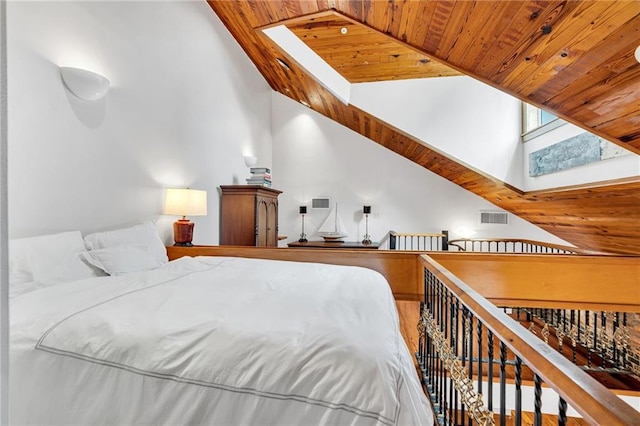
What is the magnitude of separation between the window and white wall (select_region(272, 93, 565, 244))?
5.57ft

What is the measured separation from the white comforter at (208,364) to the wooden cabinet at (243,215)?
2.25 meters

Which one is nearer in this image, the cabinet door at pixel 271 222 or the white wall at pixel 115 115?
the white wall at pixel 115 115

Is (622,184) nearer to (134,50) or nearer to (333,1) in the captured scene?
(333,1)

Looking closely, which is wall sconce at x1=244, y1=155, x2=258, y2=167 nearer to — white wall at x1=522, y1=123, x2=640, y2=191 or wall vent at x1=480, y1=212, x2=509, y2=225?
white wall at x1=522, y1=123, x2=640, y2=191

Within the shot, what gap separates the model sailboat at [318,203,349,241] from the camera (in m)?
5.12

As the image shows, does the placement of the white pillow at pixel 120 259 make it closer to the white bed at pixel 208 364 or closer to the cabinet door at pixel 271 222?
the white bed at pixel 208 364

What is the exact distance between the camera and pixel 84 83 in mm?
1763

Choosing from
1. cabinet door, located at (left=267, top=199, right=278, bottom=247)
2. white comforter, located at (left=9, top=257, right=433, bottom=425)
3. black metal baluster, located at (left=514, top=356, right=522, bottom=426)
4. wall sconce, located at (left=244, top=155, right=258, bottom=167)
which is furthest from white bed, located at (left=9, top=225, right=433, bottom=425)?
wall sconce, located at (left=244, top=155, right=258, bottom=167)

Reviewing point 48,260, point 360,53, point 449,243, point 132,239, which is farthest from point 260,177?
point 449,243

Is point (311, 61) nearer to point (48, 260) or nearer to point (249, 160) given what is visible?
point (249, 160)

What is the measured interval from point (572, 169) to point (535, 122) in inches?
35.4

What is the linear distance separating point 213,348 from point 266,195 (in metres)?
2.91

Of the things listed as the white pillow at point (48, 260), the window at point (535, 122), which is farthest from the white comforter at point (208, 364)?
the window at point (535, 122)

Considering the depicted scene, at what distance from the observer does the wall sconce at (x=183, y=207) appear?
2.44m
